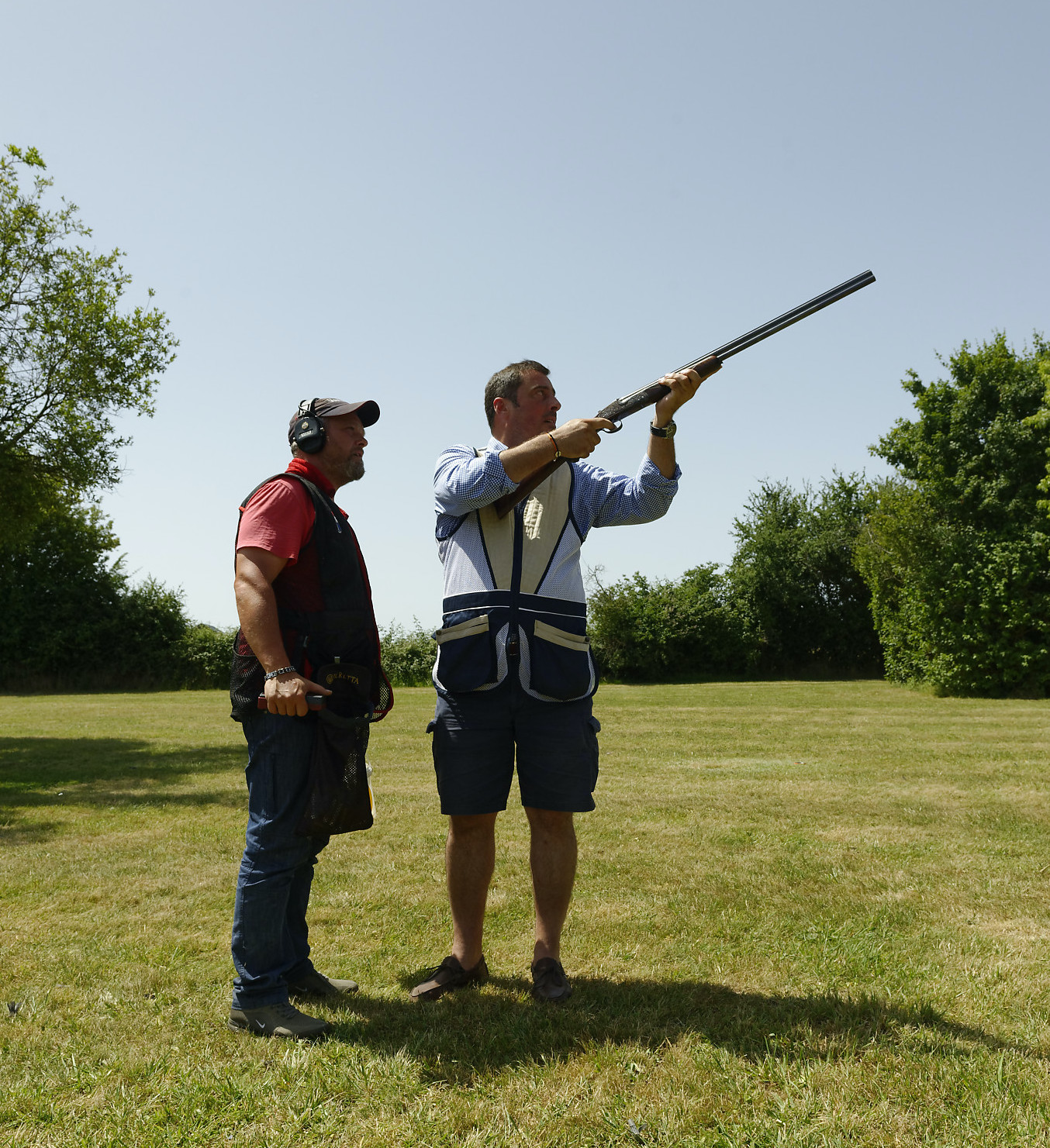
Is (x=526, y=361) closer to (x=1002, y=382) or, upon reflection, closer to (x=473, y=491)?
(x=473, y=491)

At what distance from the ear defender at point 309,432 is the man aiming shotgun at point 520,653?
1.60ft

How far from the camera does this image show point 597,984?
12.7 ft

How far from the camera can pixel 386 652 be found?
34875mm

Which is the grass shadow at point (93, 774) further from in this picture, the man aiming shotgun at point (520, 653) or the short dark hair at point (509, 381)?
the short dark hair at point (509, 381)

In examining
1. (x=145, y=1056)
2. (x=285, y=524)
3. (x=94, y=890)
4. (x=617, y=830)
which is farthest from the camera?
(x=617, y=830)

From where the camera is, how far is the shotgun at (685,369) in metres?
3.74

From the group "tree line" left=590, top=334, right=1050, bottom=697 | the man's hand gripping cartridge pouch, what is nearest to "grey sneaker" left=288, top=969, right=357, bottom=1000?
the man's hand gripping cartridge pouch

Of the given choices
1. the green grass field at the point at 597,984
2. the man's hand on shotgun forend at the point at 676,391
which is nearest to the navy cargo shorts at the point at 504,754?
the green grass field at the point at 597,984

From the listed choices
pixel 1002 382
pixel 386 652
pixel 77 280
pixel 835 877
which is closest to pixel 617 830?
pixel 835 877

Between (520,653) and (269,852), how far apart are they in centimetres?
119

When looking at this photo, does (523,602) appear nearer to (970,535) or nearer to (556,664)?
(556,664)

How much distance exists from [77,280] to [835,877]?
1635 centimetres

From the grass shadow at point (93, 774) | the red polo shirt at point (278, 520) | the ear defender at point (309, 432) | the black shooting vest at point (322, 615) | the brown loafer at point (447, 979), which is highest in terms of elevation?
the ear defender at point (309, 432)

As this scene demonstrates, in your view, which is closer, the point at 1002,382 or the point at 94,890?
the point at 94,890
